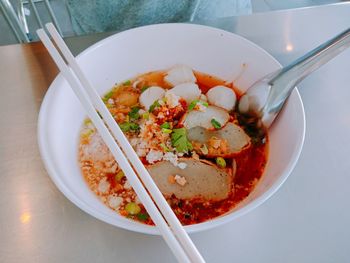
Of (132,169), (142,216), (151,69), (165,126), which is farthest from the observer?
(151,69)

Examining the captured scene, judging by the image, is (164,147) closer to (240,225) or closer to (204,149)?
(204,149)

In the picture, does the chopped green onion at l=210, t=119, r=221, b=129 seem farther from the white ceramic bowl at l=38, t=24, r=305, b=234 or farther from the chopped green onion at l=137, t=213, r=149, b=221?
the chopped green onion at l=137, t=213, r=149, b=221

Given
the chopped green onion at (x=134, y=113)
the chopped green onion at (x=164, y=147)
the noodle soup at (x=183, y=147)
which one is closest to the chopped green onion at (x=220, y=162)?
the noodle soup at (x=183, y=147)

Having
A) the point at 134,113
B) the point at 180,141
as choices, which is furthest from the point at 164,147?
the point at 134,113

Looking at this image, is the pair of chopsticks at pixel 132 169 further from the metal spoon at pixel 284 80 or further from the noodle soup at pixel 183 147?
the metal spoon at pixel 284 80

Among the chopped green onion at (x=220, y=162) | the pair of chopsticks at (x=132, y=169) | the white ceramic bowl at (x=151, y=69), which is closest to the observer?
the pair of chopsticks at (x=132, y=169)

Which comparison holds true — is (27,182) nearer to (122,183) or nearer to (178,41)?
(122,183)
